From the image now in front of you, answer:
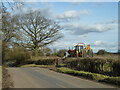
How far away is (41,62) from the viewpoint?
38500 millimetres

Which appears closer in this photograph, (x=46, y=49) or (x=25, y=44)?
(x=25, y=44)

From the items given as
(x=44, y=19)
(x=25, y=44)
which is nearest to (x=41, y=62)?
(x=25, y=44)

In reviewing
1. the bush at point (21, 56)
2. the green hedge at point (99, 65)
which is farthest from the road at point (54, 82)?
the bush at point (21, 56)

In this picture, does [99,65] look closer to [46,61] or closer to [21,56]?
[46,61]

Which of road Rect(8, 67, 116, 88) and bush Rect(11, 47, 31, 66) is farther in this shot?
bush Rect(11, 47, 31, 66)

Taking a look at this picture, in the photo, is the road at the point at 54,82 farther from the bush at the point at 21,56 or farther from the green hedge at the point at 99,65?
the bush at the point at 21,56

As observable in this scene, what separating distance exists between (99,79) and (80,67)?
26.8 feet

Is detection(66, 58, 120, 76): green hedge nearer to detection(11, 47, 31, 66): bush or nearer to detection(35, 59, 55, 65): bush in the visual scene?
detection(35, 59, 55, 65): bush

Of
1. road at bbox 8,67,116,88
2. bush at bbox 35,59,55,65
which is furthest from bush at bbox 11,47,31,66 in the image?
road at bbox 8,67,116,88

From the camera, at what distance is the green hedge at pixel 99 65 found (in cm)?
1384

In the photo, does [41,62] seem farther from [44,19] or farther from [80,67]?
[80,67]

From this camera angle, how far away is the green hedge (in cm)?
1384

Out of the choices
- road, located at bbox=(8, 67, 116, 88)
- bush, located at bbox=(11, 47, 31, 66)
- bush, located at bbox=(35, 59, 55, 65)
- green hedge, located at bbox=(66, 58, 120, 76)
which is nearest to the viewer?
road, located at bbox=(8, 67, 116, 88)

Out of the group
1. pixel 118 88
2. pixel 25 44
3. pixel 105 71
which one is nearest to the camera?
pixel 118 88
